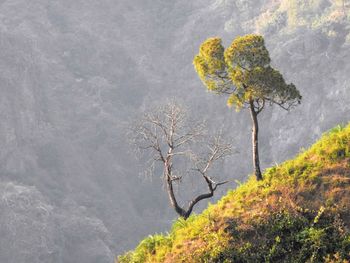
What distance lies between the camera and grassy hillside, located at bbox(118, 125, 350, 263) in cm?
1877

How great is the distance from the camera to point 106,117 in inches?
5276

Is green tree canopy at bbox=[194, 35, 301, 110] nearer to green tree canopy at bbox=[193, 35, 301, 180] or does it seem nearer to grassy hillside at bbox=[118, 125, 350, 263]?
green tree canopy at bbox=[193, 35, 301, 180]

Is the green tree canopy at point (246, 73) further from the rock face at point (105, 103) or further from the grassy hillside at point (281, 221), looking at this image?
the rock face at point (105, 103)

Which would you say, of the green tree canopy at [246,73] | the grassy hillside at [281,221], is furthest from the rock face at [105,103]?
the grassy hillside at [281,221]

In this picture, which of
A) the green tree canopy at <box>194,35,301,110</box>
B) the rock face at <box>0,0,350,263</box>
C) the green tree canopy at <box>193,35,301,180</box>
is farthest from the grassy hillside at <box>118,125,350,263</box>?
the rock face at <box>0,0,350,263</box>

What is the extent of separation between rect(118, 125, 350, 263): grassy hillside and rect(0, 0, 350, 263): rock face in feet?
253

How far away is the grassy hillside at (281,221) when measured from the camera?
1877 cm

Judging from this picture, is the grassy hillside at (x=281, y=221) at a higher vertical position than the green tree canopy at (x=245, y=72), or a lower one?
lower

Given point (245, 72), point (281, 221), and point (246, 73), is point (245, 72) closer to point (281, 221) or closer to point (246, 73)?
point (246, 73)

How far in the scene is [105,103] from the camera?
139 metres

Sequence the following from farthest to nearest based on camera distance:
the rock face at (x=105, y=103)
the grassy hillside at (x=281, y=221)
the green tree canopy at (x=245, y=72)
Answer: the rock face at (x=105, y=103), the green tree canopy at (x=245, y=72), the grassy hillside at (x=281, y=221)

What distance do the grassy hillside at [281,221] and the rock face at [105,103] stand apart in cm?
7710

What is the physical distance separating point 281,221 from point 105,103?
12096cm

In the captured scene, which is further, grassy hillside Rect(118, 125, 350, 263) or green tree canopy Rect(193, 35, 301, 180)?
green tree canopy Rect(193, 35, 301, 180)
